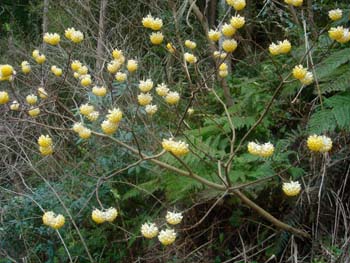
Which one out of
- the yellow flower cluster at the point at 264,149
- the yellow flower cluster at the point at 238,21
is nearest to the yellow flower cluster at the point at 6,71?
the yellow flower cluster at the point at 238,21

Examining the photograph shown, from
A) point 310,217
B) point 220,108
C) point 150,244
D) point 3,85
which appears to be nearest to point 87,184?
point 150,244

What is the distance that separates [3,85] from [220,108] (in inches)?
127

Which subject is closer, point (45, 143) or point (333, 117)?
point (45, 143)

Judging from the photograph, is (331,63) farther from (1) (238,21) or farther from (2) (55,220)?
(2) (55,220)

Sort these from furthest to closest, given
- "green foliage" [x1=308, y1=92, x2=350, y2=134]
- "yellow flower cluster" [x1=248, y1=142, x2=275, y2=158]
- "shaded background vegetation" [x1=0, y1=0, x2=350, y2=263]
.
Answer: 1. "shaded background vegetation" [x1=0, y1=0, x2=350, y2=263]
2. "green foliage" [x1=308, y1=92, x2=350, y2=134]
3. "yellow flower cluster" [x1=248, y1=142, x2=275, y2=158]

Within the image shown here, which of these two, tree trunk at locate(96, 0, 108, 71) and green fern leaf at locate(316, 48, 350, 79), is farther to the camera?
tree trunk at locate(96, 0, 108, 71)

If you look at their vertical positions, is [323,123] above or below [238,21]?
below

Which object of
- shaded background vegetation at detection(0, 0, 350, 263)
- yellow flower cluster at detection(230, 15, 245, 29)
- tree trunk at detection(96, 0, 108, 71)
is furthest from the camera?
tree trunk at detection(96, 0, 108, 71)

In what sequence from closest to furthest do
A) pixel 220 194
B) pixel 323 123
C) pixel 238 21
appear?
pixel 238 21, pixel 323 123, pixel 220 194

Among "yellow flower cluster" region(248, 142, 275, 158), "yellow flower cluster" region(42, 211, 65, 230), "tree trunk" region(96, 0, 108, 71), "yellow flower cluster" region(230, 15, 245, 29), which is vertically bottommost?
"tree trunk" region(96, 0, 108, 71)

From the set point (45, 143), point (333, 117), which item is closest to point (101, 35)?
point (45, 143)

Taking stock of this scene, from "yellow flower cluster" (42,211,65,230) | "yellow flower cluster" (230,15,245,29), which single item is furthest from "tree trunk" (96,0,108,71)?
"yellow flower cluster" (230,15,245,29)

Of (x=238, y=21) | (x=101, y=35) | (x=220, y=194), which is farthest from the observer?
(x=101, y=35)

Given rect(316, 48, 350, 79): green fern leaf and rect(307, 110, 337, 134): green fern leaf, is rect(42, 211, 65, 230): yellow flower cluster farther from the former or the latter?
rect(316, 48, 350, 79): green fern leaf
